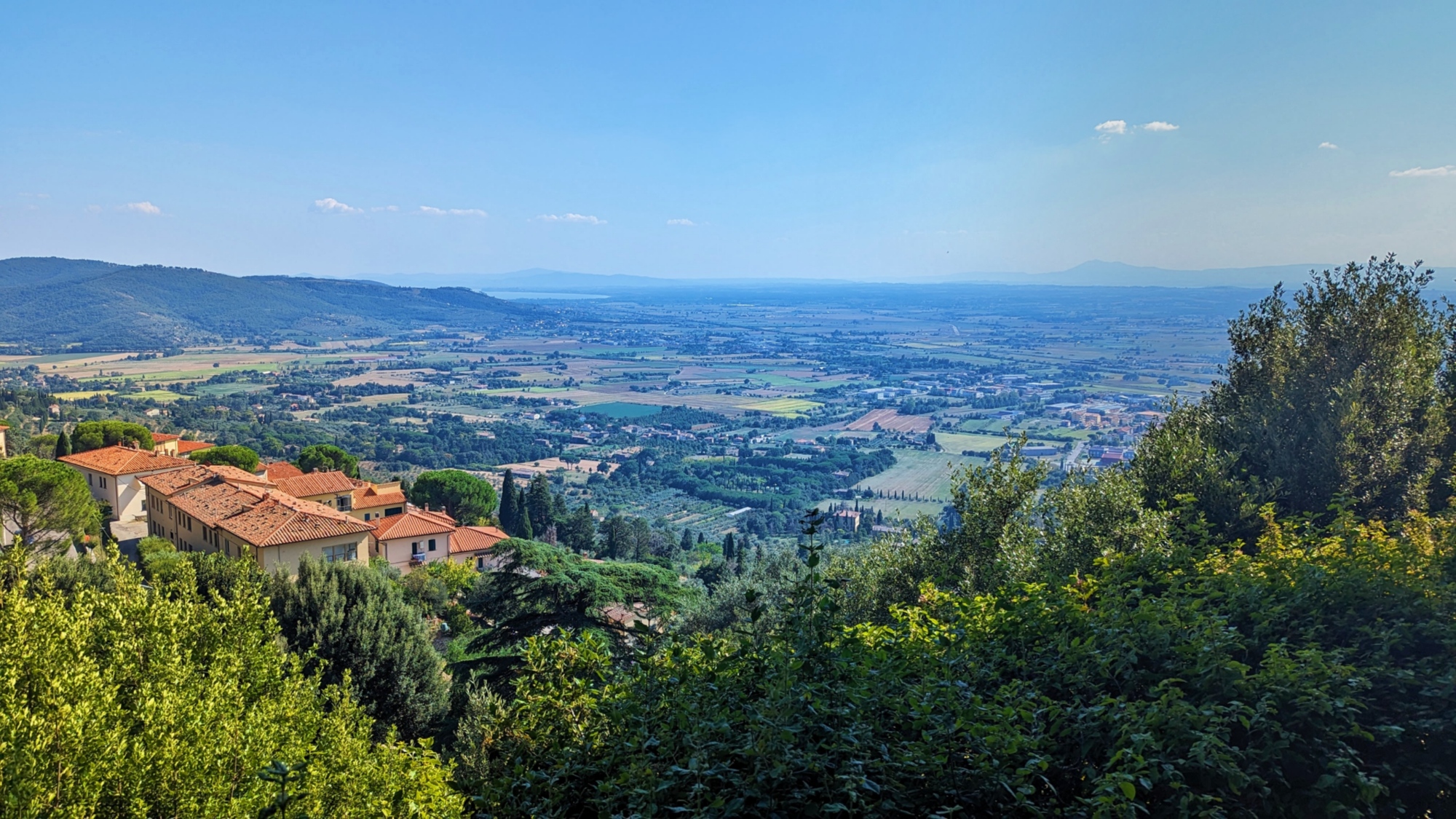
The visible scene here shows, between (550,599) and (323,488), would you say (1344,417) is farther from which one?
(323,488)

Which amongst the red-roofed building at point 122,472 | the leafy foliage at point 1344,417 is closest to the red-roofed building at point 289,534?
the red-roofed building at point 122,472

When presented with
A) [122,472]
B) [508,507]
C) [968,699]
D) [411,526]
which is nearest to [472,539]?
[411,526]

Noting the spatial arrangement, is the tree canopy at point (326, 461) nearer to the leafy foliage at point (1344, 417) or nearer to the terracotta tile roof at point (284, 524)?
the terracotta tile roof at point (284, 524)

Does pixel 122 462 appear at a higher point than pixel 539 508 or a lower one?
higher

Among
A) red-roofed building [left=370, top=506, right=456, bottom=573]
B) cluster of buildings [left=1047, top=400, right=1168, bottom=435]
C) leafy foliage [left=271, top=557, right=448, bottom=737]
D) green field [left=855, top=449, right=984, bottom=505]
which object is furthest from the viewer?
cluster of buildings [left=1047, top=400, right=1168, bottom=435]

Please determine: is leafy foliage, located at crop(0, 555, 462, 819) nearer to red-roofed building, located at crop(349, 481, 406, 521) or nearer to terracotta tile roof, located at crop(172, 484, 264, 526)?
terracotta tile roof, located at crop(172, 484, 264, 526)

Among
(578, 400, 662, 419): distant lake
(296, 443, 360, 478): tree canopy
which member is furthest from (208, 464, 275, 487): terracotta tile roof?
(578, 400, 662, 419): distant lake
